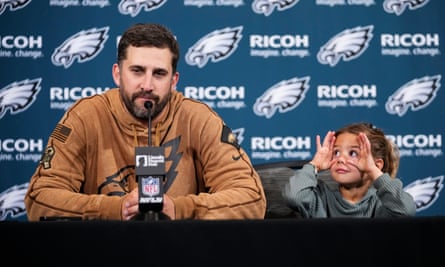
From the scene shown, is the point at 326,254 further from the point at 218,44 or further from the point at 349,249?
the point at 218,44

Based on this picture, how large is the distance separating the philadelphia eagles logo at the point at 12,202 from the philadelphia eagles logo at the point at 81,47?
0.88 meters

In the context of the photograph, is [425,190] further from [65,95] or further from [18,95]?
[18,95]

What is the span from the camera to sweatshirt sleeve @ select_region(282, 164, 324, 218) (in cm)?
238

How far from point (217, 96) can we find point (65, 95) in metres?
1.02

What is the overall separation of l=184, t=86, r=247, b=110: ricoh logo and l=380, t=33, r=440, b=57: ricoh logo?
1.08 meters

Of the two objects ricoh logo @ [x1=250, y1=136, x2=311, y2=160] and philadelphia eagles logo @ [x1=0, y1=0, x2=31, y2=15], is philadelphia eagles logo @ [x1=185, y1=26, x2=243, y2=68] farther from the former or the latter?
philadelphia eagles logo @ [x1=0, y1=0, x2=31, y2=15]

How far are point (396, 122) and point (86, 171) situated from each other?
2622 millimetres

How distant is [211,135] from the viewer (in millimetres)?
2152

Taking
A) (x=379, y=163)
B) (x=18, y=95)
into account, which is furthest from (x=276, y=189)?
(x=18, y=95)

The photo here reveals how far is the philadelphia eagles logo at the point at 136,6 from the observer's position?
13.5ft

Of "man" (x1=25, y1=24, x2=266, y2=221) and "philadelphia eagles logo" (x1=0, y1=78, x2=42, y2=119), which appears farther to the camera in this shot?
"philadelphia eagles logo" (x1=0, y1=78, x2=42, y2=119)

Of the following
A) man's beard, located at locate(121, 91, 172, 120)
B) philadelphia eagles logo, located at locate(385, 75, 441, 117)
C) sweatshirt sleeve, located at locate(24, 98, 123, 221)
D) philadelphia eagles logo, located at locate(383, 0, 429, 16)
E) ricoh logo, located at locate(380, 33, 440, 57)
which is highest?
philadelphia eagles logo, located at locate(383, 0, 429, 16)

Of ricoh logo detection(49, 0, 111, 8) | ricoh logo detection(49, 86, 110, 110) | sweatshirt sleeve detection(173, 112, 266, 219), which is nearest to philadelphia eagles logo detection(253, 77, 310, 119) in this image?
ricoh logo detection(49, 86, 110, 110)

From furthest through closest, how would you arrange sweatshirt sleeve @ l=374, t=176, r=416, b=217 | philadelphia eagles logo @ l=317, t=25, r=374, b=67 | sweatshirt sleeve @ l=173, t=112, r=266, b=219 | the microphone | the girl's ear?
philadelphia eagles logo @ l=317, t=25, r=374, b=67 → the girl's ear → sweatshirt sleeve @ l=374, t=176, r=416, b=217 → sweatshirt sleeve @ l=173, t=112, r=266, b=219 → the microphone
